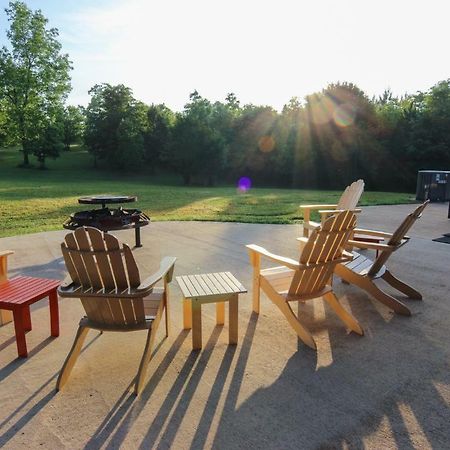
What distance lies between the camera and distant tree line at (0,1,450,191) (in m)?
26.1

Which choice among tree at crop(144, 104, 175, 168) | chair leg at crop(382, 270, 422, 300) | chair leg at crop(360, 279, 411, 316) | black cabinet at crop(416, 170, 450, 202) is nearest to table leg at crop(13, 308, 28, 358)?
chair leg at crop(360, 279, 411, 316)

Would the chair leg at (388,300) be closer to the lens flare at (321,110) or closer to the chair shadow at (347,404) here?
the chair shadow at (347,404)

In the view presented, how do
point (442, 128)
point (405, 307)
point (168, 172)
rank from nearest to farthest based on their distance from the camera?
point (405, 307) → point (442, 128) → point (168, 172)

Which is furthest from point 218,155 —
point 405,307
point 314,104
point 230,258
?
point 405,307

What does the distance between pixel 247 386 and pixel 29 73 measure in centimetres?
3374

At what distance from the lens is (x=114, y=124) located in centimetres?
3778

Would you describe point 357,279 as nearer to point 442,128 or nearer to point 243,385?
point 243,385

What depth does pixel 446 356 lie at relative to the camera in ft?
8.96

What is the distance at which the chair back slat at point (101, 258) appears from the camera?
7.53 feet

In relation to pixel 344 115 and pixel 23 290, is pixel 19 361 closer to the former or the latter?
pixel 23 290

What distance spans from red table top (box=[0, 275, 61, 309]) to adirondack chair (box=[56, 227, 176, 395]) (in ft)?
1.76

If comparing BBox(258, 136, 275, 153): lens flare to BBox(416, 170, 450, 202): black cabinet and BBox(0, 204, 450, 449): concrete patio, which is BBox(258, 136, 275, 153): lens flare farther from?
BBox(0, 204, 450, 449): concrete patio

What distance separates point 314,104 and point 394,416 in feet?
95.0

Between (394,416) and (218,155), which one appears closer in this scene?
(394,416)
